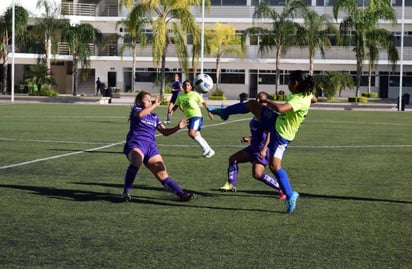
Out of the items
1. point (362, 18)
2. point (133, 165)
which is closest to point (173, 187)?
point (133, 165)

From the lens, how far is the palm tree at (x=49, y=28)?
6800cm

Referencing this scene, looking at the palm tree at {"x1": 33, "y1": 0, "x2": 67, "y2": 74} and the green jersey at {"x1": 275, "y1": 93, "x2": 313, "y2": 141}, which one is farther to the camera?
the palm tree at {"x1": 33, "y1": 0, "x2": 67, "y2": 74}

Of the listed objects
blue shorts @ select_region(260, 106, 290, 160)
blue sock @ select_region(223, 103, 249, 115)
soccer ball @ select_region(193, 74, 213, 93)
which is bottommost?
blue shorts @ select_region(260, 106, 290, 160)

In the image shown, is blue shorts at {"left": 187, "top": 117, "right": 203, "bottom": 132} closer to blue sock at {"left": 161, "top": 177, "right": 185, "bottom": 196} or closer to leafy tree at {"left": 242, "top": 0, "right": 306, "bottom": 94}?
blue sock at {"left": 161, "top": 177, "right": 185, "bottom": 196}

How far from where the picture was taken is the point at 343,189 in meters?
12.0

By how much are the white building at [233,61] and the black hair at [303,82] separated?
62311 millimetres

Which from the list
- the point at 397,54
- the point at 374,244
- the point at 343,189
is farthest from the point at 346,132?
the point at 397,54

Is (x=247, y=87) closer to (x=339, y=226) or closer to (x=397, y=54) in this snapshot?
(x=397, y=54)

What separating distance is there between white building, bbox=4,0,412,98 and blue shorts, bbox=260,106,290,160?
6218cm

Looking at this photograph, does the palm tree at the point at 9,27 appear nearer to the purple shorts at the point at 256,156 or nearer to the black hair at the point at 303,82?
the purple shorts at the point at 256,156

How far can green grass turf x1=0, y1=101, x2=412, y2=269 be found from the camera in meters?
7.16

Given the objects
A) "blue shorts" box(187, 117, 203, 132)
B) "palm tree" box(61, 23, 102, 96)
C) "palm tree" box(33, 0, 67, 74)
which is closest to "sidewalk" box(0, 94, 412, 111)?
"palm tree" box(61, 23, 102, 96)

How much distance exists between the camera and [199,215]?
371 inches

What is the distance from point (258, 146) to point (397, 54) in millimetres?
56719
